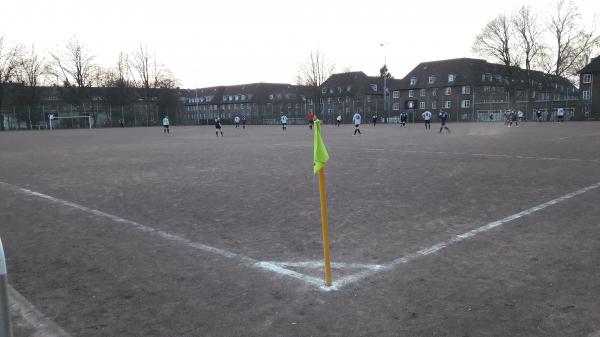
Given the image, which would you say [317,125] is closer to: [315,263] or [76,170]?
[315,263]

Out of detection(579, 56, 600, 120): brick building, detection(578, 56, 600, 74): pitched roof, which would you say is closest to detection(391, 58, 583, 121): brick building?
detection(579, 56, 600, 120): brick building

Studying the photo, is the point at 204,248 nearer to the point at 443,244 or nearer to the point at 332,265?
the point at 332,265

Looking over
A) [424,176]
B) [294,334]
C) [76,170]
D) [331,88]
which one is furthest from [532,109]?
[294,334]

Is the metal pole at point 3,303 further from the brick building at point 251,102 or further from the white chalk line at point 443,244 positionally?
the brick building at point 251,102

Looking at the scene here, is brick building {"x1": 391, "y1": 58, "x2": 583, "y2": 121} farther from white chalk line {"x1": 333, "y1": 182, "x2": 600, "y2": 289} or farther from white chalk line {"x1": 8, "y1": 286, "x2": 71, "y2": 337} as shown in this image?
white chalk line {"x1": 8, "y1": 286, "x2": 71, "y2": 337}

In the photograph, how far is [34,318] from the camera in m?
3.35

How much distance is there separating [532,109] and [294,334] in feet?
226

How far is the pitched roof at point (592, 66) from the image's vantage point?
2298 inches

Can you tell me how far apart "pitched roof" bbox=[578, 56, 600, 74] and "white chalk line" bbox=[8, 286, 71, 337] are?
72.1 m

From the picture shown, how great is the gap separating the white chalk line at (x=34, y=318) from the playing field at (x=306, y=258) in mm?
17

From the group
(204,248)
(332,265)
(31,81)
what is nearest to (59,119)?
(31,81)

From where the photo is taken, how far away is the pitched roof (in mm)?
→ 58378

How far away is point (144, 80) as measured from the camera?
8212 centimetres

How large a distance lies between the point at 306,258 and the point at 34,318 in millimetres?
2607
